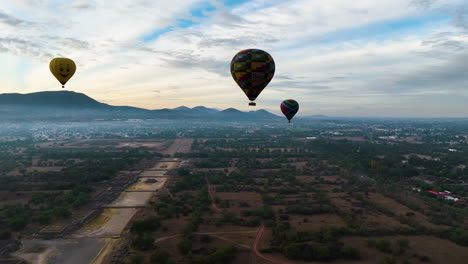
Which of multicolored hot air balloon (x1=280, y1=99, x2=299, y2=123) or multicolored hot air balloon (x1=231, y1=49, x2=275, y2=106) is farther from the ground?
multicolored hot air balloon (x1=231, y1=49, x2=275, y2=106)

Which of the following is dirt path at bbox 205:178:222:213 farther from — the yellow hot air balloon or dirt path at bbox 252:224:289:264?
the yellow hot air balloon

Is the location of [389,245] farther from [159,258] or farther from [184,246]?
[159,258]

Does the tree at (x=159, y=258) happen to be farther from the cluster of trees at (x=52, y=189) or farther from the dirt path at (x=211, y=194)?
the cluster of trees at (x=52, y=189)

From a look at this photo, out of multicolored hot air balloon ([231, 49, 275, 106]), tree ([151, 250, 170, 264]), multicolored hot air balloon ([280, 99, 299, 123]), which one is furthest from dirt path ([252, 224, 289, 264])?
multicolored hot air balloon ([280, 99, 299, 123])

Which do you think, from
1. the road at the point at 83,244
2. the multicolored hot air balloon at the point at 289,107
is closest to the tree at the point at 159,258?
the road at the point at 83,244

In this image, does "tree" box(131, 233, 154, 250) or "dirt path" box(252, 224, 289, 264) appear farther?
"tree" box(131, 233, 154, 250)

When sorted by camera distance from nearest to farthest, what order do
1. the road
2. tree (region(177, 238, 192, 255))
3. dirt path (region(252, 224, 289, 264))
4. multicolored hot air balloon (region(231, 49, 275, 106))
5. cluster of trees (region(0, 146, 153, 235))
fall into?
dirt path (region(252, 224, 289, 264)) → the road → tree (region(177, 238, 192, 255)) → multicolored hot air balloon (region(231, 49, 275, 106)) → cluster of trees (region(0, 146, 153, 235))

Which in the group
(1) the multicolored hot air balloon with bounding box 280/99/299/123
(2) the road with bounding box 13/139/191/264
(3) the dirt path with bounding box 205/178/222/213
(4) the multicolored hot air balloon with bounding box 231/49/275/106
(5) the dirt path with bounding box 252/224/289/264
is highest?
(4) the multicolored hot air balloon with bounding box 231/49/275/106

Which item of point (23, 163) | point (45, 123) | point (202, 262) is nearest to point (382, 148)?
point (202, 262)
